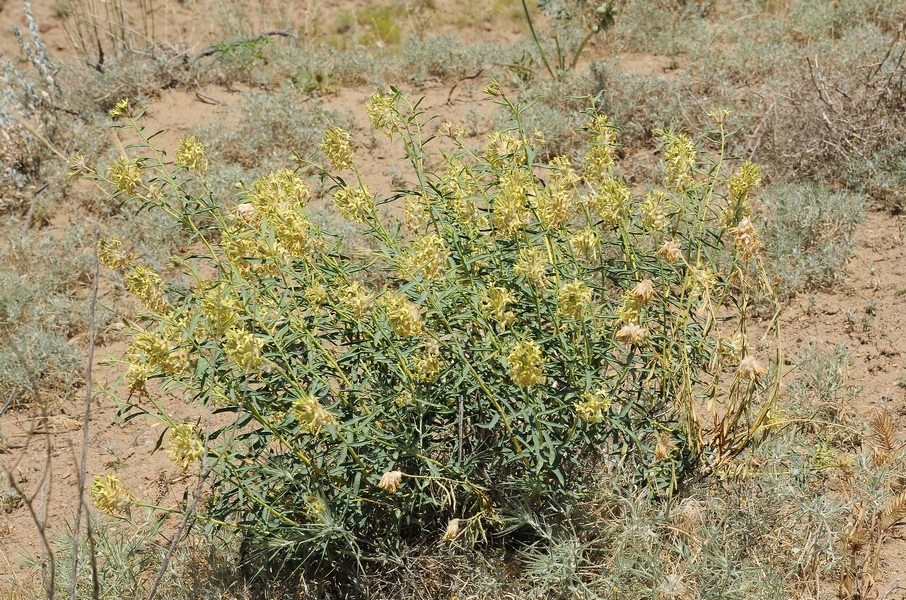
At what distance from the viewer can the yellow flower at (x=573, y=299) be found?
2.55 m

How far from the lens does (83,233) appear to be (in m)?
5.79

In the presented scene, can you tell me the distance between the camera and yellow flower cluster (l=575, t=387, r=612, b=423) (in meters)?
2.58

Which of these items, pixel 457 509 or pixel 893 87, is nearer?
pixel 457 509

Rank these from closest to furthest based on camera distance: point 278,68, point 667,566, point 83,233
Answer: point 667,566 → point 83,233 → point 278,68

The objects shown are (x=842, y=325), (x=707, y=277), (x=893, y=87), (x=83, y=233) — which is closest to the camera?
(x=707, y=277)

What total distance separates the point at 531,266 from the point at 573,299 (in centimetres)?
15

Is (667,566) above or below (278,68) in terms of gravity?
below

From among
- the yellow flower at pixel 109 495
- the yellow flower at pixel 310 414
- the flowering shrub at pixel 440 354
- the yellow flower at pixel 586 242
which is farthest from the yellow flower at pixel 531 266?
the yellow flower at pixel 109 495

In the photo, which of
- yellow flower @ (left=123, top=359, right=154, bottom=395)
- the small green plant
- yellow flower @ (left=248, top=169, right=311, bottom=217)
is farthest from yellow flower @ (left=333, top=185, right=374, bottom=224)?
the small green plant

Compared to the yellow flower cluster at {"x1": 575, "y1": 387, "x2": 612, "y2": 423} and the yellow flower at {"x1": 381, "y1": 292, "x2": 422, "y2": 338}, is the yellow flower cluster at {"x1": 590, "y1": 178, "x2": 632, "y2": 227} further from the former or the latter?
the yellow flower at {"x1": 381, "y1": 292, "x2": 422, "y2": 338}

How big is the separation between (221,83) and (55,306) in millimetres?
2807

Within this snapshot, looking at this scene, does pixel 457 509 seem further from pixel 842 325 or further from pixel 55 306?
pixel 55 306

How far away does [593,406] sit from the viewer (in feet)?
8.50

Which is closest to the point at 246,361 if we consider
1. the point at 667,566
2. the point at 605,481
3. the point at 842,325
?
the point at 605,481
